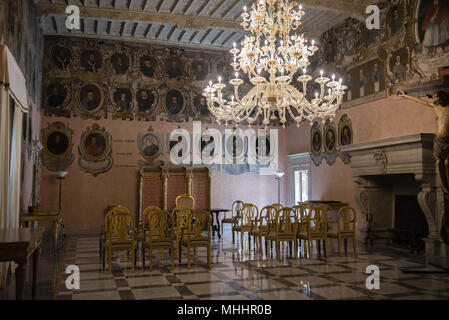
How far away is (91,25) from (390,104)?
8967 mm

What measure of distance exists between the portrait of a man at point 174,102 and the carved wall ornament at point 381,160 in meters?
7.09

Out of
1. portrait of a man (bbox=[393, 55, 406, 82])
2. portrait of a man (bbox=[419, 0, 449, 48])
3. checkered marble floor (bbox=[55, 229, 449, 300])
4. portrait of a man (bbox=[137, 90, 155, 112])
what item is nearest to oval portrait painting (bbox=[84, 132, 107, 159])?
portrait of a man (bbox=[137, 90, 155, 112])

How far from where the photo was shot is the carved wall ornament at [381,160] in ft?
29.7

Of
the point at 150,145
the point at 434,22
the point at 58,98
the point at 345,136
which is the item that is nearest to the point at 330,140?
the point at 345,136

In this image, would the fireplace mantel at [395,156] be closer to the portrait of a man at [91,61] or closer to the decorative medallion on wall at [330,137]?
the decorative medallion on wall at [330,137]

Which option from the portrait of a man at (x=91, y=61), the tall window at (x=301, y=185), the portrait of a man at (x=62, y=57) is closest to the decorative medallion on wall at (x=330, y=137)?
the tall window at (x=301, y=185)

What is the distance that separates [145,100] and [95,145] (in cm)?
226

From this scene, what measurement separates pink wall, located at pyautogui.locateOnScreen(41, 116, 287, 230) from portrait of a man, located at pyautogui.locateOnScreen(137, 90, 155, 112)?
52 centimetres

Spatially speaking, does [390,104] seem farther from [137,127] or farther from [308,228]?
[137,127]

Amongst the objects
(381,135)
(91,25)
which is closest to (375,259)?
(381,135)

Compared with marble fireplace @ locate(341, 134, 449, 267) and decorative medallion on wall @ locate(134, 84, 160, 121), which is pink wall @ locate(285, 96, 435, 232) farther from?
decorative medallion on wall @ locate(134, 84, 160, 121)

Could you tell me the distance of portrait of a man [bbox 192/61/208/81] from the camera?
46.4ft

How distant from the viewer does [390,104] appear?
959 centimetres

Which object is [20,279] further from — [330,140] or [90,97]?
[90,97]
